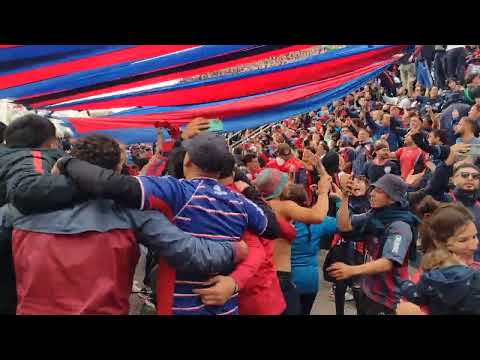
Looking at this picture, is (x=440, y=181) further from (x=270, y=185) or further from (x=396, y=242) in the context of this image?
(x=270, y=185)

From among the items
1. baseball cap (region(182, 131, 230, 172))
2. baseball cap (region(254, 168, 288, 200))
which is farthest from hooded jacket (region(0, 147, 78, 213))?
baseball cap (region(254, 168, 288, 200))

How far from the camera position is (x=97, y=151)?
2.17 metres

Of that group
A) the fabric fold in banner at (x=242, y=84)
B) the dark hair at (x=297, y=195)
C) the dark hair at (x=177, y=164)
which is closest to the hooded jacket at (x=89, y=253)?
the dark hair at (x=177, y=164)

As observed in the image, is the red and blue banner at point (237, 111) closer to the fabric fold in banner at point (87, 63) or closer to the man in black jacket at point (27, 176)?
the fabric fold in banner at point (87, 63)

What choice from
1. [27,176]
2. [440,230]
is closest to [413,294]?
[440,230]

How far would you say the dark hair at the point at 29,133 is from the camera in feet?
8.36

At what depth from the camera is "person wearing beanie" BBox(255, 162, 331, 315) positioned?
3213 mm

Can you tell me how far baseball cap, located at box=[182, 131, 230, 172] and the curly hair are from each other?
343mm

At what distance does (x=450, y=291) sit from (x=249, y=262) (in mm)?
845

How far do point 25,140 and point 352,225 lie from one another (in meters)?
2.15

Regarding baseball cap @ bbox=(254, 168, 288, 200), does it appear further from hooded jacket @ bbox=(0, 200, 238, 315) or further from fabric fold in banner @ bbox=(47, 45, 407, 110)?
fabric fold in banner @ bbox=(47, 45, 407, 110)

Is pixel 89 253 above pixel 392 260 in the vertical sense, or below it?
above

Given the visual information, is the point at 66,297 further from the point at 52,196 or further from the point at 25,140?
the point at 25,140
